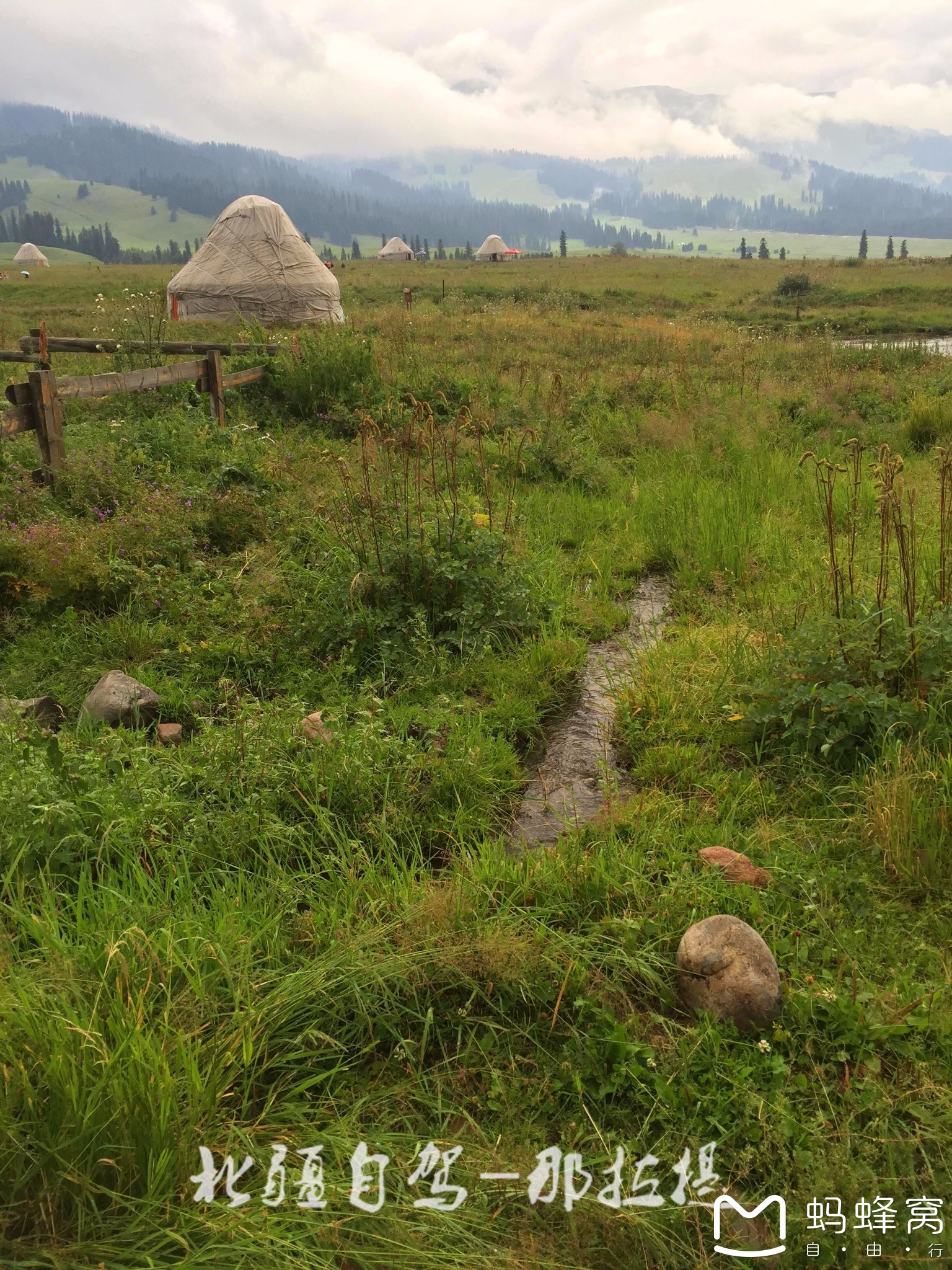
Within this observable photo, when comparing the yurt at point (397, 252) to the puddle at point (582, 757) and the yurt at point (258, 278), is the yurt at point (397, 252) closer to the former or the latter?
the yurt at point (258, 278)

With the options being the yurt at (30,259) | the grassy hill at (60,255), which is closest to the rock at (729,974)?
the yurt at (30,259)

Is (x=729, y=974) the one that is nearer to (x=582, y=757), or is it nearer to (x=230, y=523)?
(x=582, y=757)

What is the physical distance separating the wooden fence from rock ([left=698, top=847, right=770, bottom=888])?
632 centimetres

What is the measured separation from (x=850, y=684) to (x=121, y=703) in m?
3.68

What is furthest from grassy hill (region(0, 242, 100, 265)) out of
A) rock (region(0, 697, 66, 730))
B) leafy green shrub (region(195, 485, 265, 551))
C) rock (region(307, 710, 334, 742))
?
rock (region(307, 710, 334, 742))

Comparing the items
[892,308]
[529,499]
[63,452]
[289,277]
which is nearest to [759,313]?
[892,308]

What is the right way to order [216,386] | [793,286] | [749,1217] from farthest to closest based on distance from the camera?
[793,286] < [216,386] < [749,1217]

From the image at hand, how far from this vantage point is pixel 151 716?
4477 mm

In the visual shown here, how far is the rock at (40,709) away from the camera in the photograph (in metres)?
→ 4.21

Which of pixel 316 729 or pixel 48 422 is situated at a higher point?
pixel 48 422

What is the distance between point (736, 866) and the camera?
3.18 metres

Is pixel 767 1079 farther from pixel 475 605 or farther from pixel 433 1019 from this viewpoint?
pixel 475 605

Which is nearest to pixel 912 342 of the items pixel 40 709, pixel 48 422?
pixel 48 422

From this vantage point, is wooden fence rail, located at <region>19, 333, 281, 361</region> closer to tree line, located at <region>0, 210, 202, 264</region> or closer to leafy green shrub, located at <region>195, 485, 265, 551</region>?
leafy green shrub, located at <region>195, 485, 265, 551</region>
